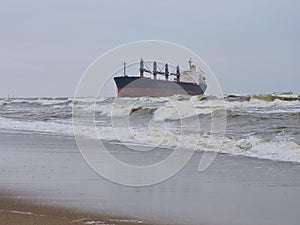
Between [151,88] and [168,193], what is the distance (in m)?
61.4

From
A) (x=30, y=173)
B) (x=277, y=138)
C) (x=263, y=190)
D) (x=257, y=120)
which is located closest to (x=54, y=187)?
(x=30, y=173)

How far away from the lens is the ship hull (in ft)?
218

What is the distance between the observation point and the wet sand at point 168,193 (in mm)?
5203

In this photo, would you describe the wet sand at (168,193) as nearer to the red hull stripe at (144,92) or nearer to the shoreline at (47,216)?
the shoreline at (47,216)

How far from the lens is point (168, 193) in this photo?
6469 millimetres

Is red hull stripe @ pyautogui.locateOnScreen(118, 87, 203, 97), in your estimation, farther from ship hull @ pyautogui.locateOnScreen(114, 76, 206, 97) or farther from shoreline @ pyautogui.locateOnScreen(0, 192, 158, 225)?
shoreline @ pyautogui.locateOnScreen(0, 192, 158, 225)

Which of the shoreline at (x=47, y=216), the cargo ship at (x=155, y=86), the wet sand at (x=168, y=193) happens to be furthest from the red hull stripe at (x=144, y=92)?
the shoreline at (x=47, y=216)

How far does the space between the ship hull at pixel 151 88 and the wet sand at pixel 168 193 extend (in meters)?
56.3

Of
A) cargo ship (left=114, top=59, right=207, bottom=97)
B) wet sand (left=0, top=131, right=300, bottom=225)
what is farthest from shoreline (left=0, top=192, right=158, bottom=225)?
cargo ship (left=114, top=59, right=207, bottom=97)

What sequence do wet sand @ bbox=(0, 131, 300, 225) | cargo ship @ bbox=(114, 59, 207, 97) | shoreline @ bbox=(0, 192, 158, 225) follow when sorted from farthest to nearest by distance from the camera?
cargo ship @ bbox=(114, 59, 207, 97), wet sand @ bbox=(0, 131, 300, 225), shoreline @ bbox=(0, 192, 158, 225)

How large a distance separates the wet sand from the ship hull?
185 feet

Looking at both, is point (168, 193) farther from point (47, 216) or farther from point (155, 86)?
point (155, 86)

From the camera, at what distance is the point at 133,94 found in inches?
2655

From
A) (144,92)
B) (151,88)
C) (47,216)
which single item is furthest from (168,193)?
(151,88)
